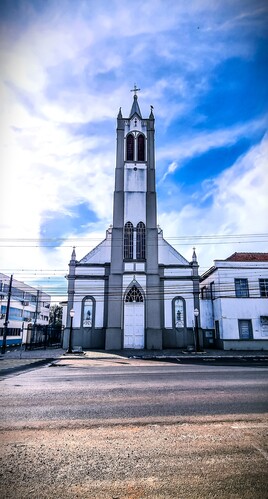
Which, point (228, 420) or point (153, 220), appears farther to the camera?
point (153, 220)

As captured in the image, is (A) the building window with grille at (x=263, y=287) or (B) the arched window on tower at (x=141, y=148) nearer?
(A) the building window with grille at (x=263, y=287)

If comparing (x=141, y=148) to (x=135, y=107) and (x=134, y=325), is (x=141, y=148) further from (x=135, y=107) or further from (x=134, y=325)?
(x=134, y=325)

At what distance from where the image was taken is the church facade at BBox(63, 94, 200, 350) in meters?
28.1

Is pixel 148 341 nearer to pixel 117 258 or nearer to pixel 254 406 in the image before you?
pixel 117 258

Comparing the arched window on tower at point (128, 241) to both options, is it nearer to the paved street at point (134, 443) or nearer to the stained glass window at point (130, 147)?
the stained glass window at point (130, 147)

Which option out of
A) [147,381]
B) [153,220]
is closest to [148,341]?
[153,220]

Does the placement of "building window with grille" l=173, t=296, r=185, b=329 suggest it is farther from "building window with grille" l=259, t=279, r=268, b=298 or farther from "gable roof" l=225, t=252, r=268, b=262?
"building window with grille" l=259, t=279, r=268, b=298

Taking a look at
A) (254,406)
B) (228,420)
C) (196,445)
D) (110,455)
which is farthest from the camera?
(254,406)

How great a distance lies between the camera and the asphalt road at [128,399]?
5.66 m

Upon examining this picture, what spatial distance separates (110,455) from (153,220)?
27308 mm

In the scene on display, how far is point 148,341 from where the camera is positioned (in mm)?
27328

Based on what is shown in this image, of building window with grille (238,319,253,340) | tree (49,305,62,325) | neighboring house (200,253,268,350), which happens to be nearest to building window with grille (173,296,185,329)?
neighboring house (200,253,268,350)

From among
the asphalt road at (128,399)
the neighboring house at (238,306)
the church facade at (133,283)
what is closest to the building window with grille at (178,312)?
the church facade at (133,283)

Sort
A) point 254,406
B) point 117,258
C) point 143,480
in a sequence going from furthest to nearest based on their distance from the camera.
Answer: point 117,258, point 254,406, point 143,480
